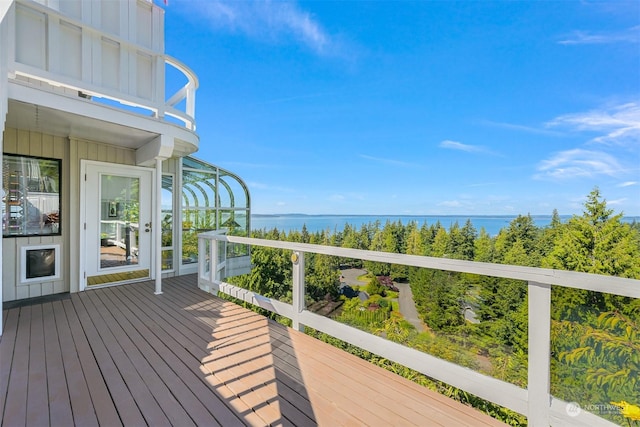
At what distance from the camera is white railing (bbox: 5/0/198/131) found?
301cm

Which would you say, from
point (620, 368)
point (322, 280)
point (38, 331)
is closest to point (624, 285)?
point (620, 368)

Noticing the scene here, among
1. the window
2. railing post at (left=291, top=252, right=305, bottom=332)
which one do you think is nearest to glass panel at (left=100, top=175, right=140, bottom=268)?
the window

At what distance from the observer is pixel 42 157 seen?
405cm

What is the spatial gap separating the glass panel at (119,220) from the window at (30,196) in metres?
0.58

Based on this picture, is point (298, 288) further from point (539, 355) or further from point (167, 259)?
point (167, 259)

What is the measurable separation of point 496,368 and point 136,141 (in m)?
5.24

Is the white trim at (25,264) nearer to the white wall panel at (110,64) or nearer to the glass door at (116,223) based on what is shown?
the glass door at (116,223)

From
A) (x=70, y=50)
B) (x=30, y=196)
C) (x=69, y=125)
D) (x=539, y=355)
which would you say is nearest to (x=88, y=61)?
(x=70, y=50)

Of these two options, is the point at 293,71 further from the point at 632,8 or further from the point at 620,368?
the point at 620,368

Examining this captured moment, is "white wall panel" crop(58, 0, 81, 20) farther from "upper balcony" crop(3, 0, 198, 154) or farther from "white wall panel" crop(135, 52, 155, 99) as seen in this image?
"white wall panel" crop(135, 52, 155, 99)

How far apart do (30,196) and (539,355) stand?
5.94 m

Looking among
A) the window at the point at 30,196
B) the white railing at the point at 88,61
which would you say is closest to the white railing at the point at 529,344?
the white railing at the point at 88,61

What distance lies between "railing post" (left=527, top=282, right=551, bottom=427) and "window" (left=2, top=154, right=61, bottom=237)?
5.76 meters

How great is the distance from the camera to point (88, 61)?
338cm
